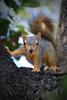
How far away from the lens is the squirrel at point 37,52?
1241 millimetres

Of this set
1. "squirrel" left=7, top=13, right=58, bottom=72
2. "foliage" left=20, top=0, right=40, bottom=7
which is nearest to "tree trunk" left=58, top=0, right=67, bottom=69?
"squirrel" left=7, top=13, right=58, bottom=72

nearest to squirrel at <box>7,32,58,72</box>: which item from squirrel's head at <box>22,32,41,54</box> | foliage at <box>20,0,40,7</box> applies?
squirrel's head at <box>22,32,41,54</box>

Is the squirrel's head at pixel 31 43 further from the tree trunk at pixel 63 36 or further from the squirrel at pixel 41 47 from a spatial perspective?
the tree trunk at pixel 63 36

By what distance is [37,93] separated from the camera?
40.6 inches

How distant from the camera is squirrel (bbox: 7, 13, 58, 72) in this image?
1.25m

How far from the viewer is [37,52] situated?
1.33 m

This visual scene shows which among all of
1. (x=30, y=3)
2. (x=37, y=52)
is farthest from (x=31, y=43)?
(x=30, y=3)

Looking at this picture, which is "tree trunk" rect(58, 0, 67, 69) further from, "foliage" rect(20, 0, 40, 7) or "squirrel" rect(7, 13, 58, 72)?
"foliage" rect(20, 0, 40, 7)

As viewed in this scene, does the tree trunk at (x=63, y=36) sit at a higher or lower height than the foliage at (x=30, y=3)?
lower

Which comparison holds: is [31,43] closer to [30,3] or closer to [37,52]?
[37,52]

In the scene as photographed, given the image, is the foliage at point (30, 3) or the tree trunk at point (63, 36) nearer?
the foliage at point (30, 3)

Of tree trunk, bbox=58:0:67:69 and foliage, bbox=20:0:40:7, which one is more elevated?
foliage, bbox=20:0:40:7

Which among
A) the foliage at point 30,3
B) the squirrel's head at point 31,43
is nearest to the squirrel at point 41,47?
the squirrel's head at point 31,43

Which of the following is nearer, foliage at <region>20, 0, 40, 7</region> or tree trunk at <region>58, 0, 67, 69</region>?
foliage at <region>20, 0, 40, 7</region>
